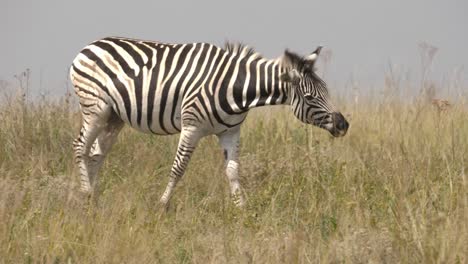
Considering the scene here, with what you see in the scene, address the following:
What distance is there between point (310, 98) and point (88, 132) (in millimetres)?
2441

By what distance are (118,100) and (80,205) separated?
233 centimetres

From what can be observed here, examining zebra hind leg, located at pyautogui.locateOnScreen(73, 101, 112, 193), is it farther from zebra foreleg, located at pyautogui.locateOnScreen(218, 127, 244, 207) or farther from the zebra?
zebra foreleg, located at pyautogui.locateOnScreen(218, 127, 244, 207)

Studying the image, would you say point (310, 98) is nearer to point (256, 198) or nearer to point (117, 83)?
point (256, 198)

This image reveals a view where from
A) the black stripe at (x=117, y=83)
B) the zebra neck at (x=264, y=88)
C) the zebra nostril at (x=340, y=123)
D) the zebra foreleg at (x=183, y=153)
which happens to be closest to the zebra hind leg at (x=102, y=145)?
the black stripe at (x=117, y=83)

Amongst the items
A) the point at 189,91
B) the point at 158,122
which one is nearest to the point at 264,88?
the point at 189,91

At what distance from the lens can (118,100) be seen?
8891mm

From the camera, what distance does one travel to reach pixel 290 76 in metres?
8.39

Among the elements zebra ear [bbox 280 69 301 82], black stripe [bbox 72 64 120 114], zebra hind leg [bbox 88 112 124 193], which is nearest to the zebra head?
zebra ear [bbox 280 69 301 82]

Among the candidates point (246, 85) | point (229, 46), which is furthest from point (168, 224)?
point (229, 46)

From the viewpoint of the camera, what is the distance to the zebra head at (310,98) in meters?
8.41

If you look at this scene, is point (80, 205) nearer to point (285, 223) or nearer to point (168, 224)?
point (168, 224)

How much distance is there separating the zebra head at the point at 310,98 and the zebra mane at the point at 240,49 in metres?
0.52

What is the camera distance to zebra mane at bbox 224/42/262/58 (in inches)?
349

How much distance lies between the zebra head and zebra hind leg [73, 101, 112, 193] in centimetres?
199
